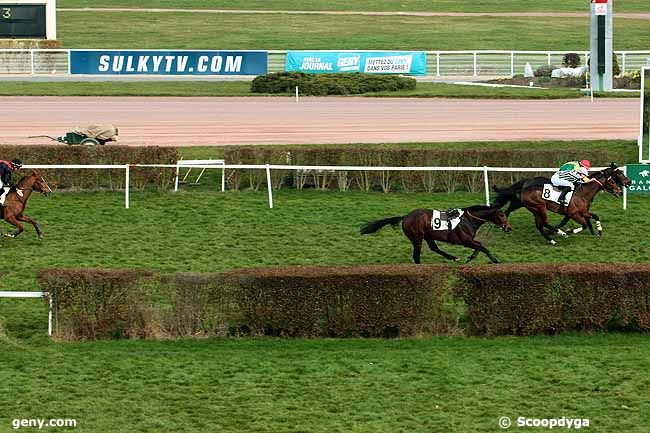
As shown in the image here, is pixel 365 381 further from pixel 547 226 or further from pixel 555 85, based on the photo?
pixel 555 85

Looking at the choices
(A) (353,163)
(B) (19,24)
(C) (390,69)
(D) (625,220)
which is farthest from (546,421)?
(B) (19,24)

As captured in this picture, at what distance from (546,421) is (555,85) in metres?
29.3

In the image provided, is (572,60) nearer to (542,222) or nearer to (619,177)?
(619,177)

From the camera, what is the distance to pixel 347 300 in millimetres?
13672

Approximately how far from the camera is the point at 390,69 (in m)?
43.6

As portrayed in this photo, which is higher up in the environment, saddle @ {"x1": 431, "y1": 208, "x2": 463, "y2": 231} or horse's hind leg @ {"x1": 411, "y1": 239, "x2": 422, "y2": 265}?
saddle @ {"x1": 431, "y1": 208, "x2": 463, "y2": 231}

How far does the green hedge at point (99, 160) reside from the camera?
21.0m

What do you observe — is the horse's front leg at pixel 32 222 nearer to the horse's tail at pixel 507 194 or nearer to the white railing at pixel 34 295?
the white railing at pixel 34 295

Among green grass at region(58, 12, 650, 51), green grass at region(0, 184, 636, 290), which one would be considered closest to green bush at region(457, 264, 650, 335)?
green grass at region(0, 184, 636, 290)

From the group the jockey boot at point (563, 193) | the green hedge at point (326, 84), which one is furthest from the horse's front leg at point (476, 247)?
the green hedge at point (326, 84)

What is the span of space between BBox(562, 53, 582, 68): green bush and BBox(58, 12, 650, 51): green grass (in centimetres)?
1004

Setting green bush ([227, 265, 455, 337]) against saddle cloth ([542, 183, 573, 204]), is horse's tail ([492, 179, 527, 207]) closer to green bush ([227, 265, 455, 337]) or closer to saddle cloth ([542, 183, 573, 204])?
saddle cloth ([542, 183, 573, 204])

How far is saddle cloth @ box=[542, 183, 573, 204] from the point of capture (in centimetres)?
1823

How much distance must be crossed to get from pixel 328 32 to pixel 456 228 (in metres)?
41.6
